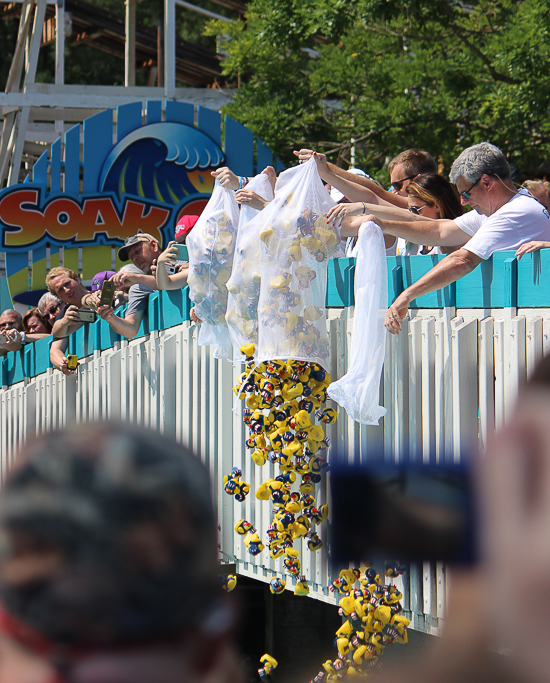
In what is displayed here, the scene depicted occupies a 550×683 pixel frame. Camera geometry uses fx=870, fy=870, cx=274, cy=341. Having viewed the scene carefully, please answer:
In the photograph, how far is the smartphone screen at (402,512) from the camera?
1.40 ft

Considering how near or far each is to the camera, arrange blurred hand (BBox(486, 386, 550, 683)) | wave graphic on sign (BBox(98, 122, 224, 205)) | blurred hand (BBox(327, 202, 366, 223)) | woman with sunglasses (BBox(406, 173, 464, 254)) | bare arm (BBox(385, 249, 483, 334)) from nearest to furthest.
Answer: blurred hand (BBox(486, 386, 550, 683)) → bare arm (BBox(385, 249, 483, 334)) → blurred hand (BBox(327, 202, 366, 223)) → woman with sunglasses (BBox(406, 173, 464, 254)) → wave graphic on sign (BBox(98, 122, 224, 205))

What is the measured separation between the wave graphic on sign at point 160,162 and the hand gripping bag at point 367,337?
6.98m

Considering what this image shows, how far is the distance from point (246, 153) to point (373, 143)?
5.54ft

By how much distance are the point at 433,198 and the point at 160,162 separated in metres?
6.81

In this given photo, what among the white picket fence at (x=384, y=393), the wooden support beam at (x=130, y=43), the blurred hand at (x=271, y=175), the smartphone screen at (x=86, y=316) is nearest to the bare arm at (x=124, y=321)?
the white picket fence at (x=384, y=393)

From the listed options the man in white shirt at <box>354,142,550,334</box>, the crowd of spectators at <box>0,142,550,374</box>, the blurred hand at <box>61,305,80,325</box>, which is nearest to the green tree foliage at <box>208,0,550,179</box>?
the crowd of spectators at <box>0,142,550,374</box>

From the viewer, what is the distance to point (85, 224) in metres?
9.95

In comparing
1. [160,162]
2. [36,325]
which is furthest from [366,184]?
[160,162]

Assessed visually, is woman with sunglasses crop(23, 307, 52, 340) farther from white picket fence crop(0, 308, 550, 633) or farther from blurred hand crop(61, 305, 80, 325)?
white picket fence crop(0, 308, 550, 633)

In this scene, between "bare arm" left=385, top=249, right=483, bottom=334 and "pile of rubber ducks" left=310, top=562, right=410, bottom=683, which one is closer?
"bare arm" left=385, top=249, right=483, bottom=334

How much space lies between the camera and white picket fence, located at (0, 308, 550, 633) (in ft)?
10.5

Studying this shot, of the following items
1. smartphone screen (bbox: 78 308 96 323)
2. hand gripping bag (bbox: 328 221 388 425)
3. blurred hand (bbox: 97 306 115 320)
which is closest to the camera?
hand gripping bag (bbox: 328 221 388 425)

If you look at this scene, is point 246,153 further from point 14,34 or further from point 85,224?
point 14,34

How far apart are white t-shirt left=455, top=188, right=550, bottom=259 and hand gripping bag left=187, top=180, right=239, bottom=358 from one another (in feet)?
4.29
